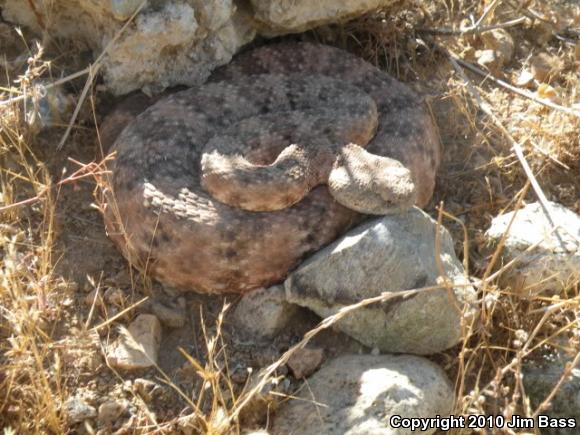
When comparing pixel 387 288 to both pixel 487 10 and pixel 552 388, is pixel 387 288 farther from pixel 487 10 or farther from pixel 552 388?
pixel 487 10

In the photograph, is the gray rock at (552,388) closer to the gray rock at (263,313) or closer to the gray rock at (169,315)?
the gray rock at (263,313)

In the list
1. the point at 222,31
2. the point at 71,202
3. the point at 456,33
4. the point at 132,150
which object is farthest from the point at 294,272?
the point at 456,33

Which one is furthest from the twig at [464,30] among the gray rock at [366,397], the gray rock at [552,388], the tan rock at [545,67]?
the gray rock at [366,397]

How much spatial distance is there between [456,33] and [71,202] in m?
3.35

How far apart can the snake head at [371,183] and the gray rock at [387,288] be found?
0.17m

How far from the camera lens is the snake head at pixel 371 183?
4.31 m

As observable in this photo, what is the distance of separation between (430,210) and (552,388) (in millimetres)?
1522

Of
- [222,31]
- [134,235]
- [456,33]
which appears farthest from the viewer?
[456,33]

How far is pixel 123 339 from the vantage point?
4.14m

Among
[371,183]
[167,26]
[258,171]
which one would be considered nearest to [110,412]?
[258,171]

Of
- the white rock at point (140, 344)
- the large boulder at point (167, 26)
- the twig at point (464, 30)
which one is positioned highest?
the large boulder at point (167, 26)

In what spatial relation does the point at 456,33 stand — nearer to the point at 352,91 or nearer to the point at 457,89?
the point at 457,89

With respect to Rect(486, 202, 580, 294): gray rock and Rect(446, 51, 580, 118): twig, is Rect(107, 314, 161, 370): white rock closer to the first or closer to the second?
Rect(486, 202, 580, 294): gray rock

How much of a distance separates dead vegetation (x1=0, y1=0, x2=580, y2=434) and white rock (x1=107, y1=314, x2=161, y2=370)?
8 centimetres
